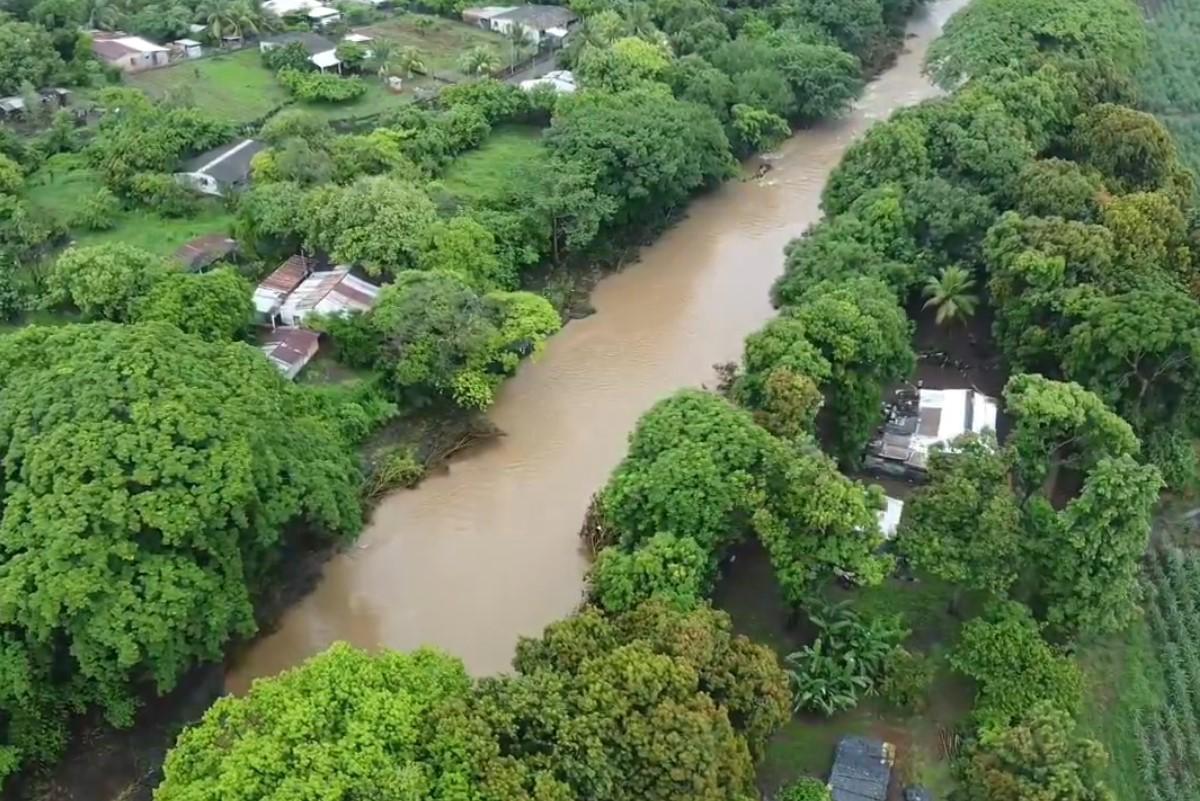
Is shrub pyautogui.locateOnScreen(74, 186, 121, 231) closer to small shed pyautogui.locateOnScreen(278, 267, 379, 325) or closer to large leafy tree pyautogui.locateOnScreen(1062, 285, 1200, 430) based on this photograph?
small shed pyautogui.locateOnScreen(278, 267, 379, 325)

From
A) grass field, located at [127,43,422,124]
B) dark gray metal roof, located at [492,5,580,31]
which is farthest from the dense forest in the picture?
dark gray metal roof, located at [492,5,580,31]

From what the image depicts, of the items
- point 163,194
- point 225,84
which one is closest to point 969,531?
point 163,194

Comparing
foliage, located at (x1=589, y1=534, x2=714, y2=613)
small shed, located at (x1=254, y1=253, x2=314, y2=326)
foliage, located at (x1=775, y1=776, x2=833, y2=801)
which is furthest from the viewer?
small shed, located at (x1=254, y1=253, x2=314, y2=326)

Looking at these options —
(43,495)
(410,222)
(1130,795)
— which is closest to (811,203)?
(410,222)

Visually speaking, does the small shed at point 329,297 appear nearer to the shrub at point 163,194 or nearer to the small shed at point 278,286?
the small shed at point 278,286

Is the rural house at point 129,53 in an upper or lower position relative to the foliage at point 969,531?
lower

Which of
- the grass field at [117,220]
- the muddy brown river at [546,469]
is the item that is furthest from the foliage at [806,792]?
the grass field at [117,220]
